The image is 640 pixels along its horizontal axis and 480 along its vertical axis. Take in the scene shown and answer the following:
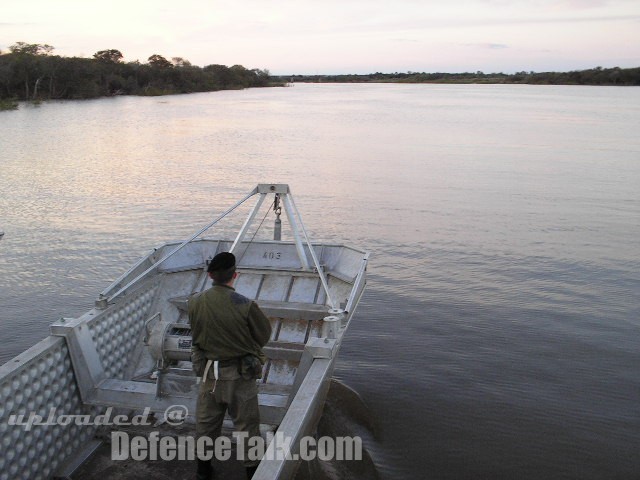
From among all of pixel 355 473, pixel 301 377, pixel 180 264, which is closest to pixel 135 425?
pixel 301 377

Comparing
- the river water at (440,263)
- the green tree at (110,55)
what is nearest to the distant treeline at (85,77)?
the green tree at (110,55)

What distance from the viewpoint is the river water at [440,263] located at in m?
6.72

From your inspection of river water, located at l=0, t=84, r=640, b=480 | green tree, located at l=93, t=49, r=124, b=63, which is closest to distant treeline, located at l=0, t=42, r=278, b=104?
green tree, located at l=93, t=49, r=124, b=63

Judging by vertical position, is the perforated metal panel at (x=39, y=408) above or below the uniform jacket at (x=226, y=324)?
below

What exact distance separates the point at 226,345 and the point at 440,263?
8.26 metres

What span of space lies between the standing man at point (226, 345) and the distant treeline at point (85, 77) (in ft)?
200

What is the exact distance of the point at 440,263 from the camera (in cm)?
1197

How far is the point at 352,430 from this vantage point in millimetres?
6445

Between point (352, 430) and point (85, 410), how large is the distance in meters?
2.64

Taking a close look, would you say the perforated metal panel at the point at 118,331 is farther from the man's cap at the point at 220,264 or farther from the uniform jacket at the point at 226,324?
the man's cap at the point at 220,264

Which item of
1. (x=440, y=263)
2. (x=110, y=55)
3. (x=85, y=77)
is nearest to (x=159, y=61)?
(x=110, y=55)

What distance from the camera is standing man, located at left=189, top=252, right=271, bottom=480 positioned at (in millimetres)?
4199

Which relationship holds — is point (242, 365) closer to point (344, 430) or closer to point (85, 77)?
point (344, 430)

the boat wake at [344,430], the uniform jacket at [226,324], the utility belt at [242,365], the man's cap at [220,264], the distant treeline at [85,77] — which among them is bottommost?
the boat wake at [344,430]
